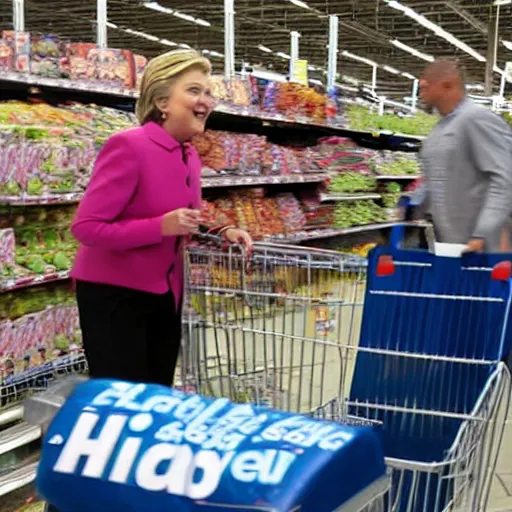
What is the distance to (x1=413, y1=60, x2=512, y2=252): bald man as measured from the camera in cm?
284

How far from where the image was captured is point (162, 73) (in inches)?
82.1

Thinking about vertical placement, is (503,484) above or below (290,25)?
below

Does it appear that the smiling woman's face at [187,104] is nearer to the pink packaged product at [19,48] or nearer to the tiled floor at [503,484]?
the pink packaged product at [19,48]

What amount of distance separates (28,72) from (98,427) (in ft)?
10.2

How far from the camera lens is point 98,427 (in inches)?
31.9

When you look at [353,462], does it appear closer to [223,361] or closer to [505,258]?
[505,258]

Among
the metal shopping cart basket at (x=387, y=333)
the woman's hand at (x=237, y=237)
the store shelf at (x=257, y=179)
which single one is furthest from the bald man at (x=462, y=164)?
the store shelf at (x=257, y=179)

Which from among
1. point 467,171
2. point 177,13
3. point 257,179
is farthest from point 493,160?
point 177,13

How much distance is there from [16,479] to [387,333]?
4.40 ft

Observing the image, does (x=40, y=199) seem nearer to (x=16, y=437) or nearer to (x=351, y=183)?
(x=16, y=437)

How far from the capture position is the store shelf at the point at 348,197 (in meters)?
7.21

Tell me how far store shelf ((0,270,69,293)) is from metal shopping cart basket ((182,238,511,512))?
4.06 ft

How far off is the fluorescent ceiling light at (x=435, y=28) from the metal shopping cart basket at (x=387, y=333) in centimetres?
1519

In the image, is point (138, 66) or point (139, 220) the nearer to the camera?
point (139, 220)
